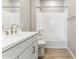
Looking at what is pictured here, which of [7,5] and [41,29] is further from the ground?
[7,5]

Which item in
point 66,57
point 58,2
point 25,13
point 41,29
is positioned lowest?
point 66,57

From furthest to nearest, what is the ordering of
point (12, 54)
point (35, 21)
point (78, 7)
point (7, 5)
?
point (35, 21)
point (7, 5)
point (12, 54)
point (78, 7)

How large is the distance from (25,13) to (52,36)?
1.85m

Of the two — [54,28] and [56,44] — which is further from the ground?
[54,28]

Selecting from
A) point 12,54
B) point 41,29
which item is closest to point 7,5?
point 12,54

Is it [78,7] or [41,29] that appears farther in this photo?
[41,29]

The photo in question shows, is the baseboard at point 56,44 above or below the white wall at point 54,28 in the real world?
below

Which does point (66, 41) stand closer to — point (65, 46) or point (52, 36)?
point (65, 46)

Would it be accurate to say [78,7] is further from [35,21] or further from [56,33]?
[56,33]

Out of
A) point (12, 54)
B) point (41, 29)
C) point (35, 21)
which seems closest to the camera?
point (12, 54)

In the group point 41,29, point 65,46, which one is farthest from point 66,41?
point 41,29

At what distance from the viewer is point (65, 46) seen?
532cm

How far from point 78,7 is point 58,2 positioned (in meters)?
4.41

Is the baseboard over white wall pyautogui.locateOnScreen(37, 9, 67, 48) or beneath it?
beneath
